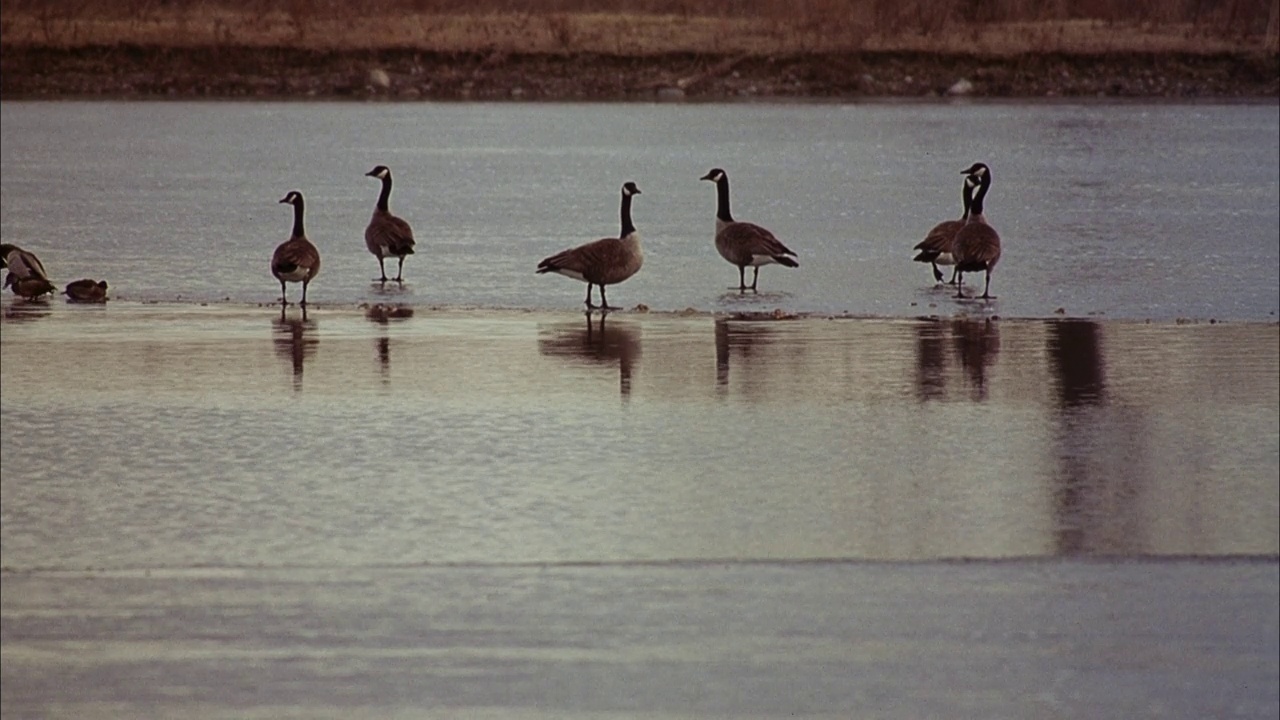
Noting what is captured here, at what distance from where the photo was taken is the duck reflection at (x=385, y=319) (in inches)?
423

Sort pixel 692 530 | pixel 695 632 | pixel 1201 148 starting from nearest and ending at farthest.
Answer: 1. pixel 695 632
2. pixel 692 530
3. pixel 1201 148

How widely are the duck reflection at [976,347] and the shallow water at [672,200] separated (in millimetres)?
631

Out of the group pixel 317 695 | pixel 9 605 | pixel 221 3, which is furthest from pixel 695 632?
pixel 221 3

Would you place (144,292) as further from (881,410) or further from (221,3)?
(221,3)

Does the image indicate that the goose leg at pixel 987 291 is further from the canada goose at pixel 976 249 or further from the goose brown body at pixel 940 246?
the goose brown body at pixel 940 246

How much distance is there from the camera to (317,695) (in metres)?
5.35

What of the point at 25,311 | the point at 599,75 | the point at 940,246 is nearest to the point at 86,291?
the point at 25,311

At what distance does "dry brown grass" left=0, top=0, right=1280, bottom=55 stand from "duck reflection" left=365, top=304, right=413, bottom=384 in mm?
35314

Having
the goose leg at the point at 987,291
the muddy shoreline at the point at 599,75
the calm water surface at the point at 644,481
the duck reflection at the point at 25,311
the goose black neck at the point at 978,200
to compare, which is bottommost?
the calm water surface at the point at 644,481

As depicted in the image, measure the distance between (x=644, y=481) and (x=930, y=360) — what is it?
10.9ft

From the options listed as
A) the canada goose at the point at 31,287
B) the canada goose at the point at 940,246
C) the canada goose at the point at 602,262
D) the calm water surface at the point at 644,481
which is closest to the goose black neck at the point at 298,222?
the calm water surface at the point at 644,481

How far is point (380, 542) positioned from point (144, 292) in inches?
274

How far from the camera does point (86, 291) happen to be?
509 inches

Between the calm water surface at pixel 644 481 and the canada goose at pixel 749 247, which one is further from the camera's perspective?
the canada goose at pixel 749 247
